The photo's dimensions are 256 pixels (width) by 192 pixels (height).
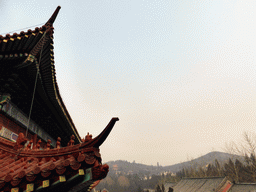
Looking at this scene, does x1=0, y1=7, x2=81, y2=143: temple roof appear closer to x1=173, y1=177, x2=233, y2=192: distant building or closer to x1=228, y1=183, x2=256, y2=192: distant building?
x1=228, y1=183, x2=256, y2=192: distant building

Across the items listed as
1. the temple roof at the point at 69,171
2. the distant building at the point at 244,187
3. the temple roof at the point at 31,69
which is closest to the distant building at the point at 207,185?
the distant building at the point at 244,187

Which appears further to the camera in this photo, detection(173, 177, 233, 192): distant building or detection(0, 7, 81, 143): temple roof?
detection(173, 177, 233, 192): distant building

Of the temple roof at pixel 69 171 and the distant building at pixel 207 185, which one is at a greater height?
the temple roof at pixel 69 171

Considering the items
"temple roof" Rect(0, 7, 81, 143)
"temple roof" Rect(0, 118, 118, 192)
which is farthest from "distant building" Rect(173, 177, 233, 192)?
"temple roof" Rect(0, 118, 118, 192)

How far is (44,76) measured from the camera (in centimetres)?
477

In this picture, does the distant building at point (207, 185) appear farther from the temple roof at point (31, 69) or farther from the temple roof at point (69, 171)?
the temple roof at point (69, 171)

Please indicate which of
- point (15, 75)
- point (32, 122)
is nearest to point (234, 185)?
point (32, 122)

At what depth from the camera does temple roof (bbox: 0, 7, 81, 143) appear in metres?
3.71

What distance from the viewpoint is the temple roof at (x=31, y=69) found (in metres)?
3.71

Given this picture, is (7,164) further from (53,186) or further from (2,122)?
(2,122)

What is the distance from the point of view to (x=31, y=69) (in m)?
4.26

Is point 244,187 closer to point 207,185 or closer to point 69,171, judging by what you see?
point 207,185

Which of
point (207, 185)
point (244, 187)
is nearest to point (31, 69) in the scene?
point (244, 187)

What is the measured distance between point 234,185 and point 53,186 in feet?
95.7
